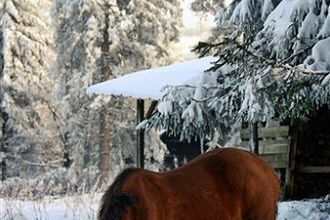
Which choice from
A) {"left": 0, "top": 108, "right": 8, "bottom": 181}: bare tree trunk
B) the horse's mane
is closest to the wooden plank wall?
the horse's mane

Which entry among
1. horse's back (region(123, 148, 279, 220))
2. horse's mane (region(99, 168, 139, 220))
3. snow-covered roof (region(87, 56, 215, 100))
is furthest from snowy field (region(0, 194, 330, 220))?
snow-covered roof (region(87, 56, 215, 100))

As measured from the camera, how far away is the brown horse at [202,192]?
13.6 ft

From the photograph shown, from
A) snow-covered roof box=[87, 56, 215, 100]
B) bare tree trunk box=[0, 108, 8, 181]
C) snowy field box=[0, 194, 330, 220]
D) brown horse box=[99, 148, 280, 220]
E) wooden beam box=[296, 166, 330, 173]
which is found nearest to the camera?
brown horse box=[99, 148, 280, 220]

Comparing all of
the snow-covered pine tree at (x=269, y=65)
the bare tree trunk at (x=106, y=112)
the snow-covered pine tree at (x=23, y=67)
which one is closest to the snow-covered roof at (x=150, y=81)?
the snow-covered pine tree at (x=269, y=65)

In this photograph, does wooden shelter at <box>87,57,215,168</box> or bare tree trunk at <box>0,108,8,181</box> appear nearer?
wooden shelter at <box>87,57,215,168</box>

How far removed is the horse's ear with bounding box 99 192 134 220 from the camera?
3.88m

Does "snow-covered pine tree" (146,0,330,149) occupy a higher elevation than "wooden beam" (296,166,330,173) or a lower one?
higher

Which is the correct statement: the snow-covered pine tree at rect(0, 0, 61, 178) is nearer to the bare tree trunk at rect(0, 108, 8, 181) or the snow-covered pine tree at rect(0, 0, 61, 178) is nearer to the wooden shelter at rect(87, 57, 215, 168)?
the bare tree trunk at rect(0, 108, 8, 181)

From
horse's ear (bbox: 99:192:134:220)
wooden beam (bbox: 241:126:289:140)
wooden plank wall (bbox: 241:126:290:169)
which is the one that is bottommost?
wooden plank wall (bbox: 241:126:290:169)

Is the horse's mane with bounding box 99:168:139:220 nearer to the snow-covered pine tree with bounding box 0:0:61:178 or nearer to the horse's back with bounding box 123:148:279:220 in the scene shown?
the horse's back with bounding box 123:148:279:220

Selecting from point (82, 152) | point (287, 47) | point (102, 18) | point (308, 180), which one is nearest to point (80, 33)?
point (102, 18)

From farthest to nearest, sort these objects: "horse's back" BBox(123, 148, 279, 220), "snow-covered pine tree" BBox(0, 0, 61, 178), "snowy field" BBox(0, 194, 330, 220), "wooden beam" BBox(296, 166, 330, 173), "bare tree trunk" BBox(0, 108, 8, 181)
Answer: "bare tree trunk" BBox(0, 108, 8, 181) < "snow-covered pine tree" BBox(0, 0, 61, 178) < "wooden beam" BBox(296, 166, 330, 173) < "snowy field" BBox(0, 194, 330, 220) < "horse's back" BBox(123, 148, 279, 220)

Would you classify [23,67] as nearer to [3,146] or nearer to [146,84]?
[3,146]

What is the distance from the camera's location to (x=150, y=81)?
13.7m
